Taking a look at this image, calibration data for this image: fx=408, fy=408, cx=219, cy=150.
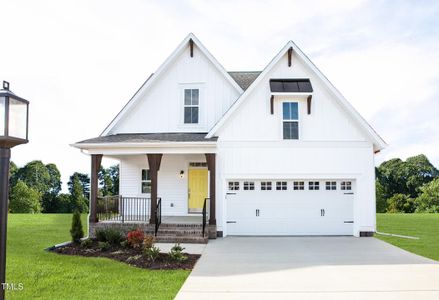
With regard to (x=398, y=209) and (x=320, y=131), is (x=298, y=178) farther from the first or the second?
(x=398, y=209)

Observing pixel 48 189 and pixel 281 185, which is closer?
pixel 281 185

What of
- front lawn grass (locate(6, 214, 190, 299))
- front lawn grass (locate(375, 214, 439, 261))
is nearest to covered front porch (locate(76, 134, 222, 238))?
front lawn grass (locate(6, 214, 190, 299))

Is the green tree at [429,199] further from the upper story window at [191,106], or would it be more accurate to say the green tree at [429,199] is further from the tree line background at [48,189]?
the tree line background at [48,189]

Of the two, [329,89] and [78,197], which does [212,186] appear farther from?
[78,197]

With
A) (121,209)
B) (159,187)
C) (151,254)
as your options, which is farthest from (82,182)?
(151,254)

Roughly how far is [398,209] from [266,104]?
86.9 ft

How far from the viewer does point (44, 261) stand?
10.5 m

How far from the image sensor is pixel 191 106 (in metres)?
17.9

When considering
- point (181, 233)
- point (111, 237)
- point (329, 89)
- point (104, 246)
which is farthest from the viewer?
point (329, 89)

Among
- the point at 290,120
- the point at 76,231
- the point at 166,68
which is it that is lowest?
the point at 76,231

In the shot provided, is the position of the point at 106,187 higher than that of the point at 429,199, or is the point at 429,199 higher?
the point at 106,187

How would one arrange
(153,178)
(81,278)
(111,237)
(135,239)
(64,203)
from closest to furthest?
(81,278), (135,239), (111,237), (153,178), (64,203)

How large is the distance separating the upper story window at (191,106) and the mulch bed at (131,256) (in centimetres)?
693

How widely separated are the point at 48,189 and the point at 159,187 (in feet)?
99.8
